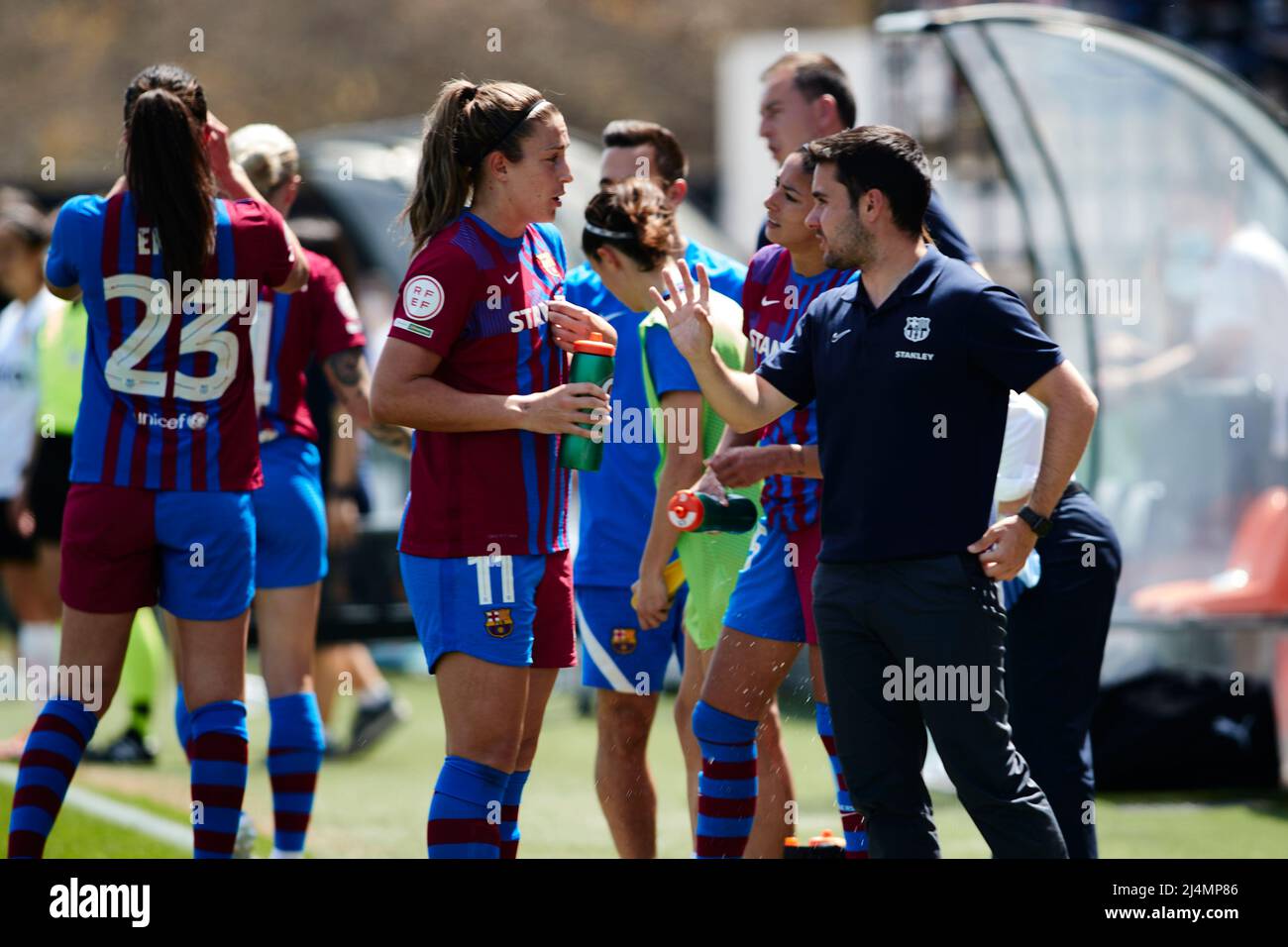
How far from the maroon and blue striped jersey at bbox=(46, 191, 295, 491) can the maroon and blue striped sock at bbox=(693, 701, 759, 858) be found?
1.39m

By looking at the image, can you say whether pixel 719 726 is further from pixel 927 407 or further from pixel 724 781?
pixel 927 407

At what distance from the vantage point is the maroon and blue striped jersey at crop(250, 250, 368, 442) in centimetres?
559

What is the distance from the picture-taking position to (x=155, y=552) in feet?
15.6

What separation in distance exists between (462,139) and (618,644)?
60.9 inches

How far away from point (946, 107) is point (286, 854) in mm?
13032

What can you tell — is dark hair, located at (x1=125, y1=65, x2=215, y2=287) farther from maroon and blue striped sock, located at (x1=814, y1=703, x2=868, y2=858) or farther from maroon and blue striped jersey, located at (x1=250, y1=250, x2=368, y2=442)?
maroon and blue striped sock, located at (x1=814, y1=703, x2=868, y2=858)

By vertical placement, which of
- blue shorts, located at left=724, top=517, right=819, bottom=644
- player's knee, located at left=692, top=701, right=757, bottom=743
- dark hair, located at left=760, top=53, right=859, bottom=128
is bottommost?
player's knee, located at left=692, top=701, right=757, bottom=743

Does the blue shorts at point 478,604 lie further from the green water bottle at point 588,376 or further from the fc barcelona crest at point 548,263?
A: the fc barcelona crest at point 548,263

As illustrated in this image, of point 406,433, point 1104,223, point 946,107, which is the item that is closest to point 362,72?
point 946,107

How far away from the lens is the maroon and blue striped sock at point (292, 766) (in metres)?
5.46

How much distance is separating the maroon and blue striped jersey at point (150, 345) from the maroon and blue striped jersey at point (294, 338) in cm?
79

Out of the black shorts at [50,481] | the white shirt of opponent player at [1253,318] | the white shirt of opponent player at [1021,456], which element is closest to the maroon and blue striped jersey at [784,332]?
Result: the white shirt of opponent player at [1021,456]

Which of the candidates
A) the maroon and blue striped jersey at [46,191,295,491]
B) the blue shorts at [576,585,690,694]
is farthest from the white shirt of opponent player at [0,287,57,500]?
the blue shorts at [576,585,690,694]
